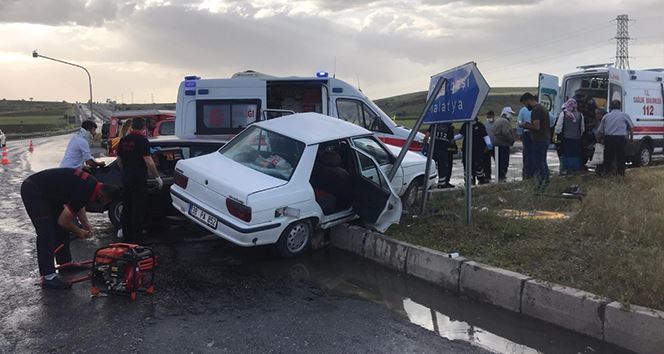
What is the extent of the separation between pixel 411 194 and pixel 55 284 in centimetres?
548

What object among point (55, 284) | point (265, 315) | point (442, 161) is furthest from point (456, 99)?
point (55, 284)

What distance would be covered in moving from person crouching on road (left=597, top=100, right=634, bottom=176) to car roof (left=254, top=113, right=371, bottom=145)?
5978mm

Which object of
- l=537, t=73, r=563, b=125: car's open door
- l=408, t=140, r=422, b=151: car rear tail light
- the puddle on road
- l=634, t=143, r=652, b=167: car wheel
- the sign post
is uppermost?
l=537, t=73, r=563, b=125: car's open door

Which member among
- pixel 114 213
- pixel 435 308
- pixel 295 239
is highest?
pixel 114 213

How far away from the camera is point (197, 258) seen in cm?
687

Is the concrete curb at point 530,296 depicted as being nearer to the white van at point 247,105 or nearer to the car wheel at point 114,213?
the car wheel at point 114,213

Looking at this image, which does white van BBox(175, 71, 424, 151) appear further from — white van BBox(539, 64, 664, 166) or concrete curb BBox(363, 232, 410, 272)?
white van BBox(539, 64, 664, 166)

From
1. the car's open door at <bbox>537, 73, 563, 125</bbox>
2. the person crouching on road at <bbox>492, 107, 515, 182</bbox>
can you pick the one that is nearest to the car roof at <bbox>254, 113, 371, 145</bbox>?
the person crouching on road at <bbox>492, 107, 515, 182</bbox>

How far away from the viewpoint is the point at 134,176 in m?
7.08

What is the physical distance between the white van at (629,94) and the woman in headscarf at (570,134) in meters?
2.51

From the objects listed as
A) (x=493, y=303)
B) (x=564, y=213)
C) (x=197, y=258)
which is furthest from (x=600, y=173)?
(x=197, y=258)

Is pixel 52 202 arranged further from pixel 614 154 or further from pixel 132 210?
pixel 614 154

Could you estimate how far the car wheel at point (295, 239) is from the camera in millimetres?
6559

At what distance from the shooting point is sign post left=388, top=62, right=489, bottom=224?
707 cm
